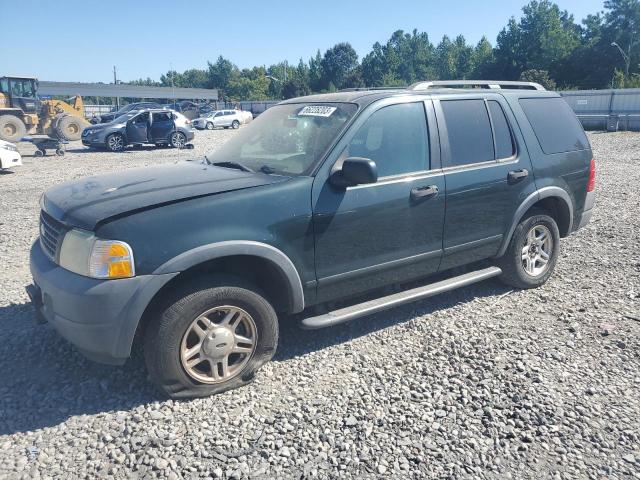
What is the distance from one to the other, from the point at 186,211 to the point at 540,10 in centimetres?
9480

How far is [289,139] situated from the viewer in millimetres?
4133

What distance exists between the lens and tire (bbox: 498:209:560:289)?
194 inches

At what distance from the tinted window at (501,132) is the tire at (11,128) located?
23.3 meters

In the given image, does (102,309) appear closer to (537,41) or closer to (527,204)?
(527,204)

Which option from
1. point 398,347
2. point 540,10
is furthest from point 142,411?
point 540,10

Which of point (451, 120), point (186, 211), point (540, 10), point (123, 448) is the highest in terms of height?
point (540, 10)

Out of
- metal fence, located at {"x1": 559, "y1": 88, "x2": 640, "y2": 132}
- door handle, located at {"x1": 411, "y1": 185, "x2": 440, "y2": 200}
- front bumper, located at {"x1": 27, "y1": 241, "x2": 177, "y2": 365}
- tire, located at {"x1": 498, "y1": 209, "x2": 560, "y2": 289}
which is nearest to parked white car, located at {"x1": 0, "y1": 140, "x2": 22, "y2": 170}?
front bumper, located at {"x1": 27, "y1": 241, "x2": 177, "y2": 365}

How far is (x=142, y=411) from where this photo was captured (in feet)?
10.6

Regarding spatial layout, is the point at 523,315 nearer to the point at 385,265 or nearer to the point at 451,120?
the point at 385,265

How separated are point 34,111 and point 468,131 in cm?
2599

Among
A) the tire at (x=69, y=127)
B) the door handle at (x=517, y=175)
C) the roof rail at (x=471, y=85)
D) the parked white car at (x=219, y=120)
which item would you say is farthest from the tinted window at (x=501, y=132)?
the parked white car at (x=219, y=120)

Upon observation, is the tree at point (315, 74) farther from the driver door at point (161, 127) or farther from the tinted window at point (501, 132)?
the tinted window at point (501, 132)

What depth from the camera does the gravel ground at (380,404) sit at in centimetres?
279

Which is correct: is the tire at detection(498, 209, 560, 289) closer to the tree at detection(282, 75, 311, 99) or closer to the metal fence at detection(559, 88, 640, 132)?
the metal fence at detection(559, 88, 640, 132)
